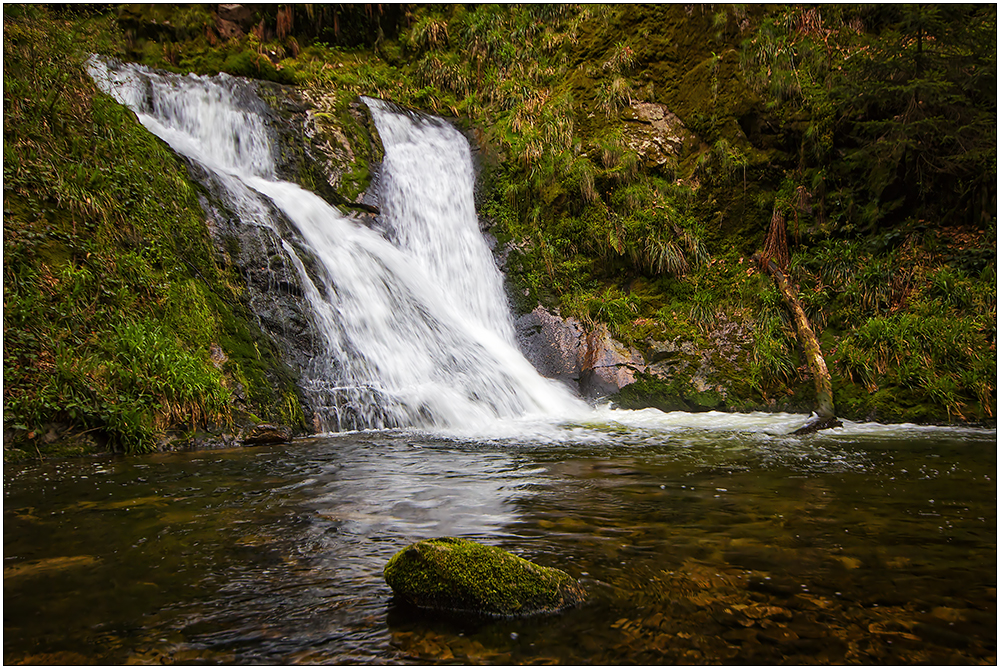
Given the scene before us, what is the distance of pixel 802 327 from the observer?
970 cm

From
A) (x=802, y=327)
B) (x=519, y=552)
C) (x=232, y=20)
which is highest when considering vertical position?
(x=232, y=20)

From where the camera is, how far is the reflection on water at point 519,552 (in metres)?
2.28

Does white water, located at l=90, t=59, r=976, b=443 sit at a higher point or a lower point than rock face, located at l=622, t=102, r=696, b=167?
lower

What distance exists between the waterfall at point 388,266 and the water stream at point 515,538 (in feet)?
0.39

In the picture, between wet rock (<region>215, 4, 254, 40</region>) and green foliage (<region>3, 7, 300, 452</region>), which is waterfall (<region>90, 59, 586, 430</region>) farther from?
wet rock (<region>215, 4, 254, 40</region>)

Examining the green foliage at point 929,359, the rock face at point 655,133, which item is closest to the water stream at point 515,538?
the green foliage at point 929,359

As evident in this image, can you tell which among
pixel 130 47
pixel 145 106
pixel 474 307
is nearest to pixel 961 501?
pixel 474 307

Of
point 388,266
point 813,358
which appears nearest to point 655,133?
point 813,358

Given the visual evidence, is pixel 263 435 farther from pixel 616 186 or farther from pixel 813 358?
pixel 616 186

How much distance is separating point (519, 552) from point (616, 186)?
1023 centimetres

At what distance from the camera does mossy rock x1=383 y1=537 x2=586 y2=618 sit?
2.48m

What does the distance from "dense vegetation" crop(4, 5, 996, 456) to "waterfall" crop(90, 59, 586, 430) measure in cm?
87

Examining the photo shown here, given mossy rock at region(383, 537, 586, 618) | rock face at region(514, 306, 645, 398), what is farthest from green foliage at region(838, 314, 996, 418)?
mossy rock at region(383, 537, 586, 618)

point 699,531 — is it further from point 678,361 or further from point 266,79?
point 266,79
